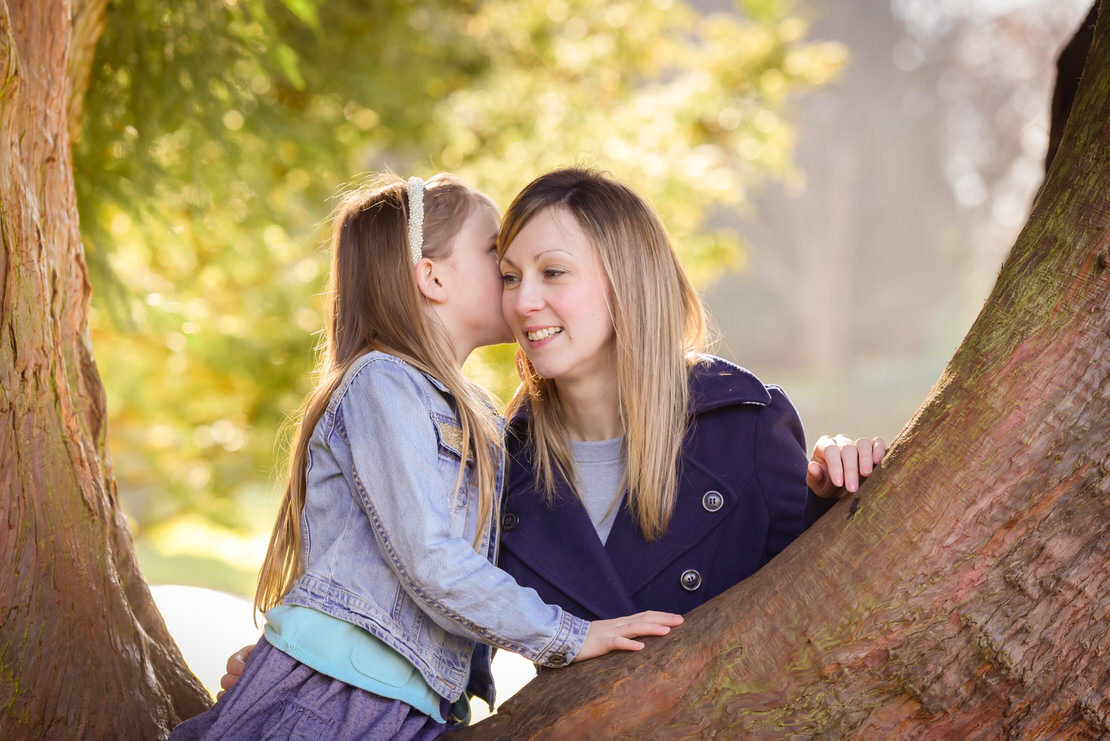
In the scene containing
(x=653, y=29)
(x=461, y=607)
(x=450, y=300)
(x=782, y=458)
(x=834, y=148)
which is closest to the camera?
(x=461, y=607)

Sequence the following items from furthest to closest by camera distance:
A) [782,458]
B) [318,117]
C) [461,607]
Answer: [318,117] < [782,458] < [461,607]

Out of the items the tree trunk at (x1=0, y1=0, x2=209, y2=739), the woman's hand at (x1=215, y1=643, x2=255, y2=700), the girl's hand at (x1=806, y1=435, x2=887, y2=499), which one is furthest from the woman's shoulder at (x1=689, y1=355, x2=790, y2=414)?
the tree trunk at (x1=0, y1=0, x2=209, y2=739)

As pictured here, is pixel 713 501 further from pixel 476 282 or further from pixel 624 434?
pixel 476 282

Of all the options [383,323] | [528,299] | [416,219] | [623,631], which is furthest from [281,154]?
[623,631]

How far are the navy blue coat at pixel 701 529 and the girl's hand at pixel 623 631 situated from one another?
0.28 metres

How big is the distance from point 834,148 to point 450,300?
2080 cm

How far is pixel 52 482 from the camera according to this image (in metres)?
2.18

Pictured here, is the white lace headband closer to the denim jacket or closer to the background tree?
the denim jacket

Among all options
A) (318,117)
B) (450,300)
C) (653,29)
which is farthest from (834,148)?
(450,300)

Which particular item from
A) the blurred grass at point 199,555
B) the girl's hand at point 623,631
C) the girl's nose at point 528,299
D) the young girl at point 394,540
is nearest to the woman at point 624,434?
the girl's nose at point 528,299

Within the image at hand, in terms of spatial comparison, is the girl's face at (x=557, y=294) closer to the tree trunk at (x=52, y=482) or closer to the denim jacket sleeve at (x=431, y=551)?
the denim jacket sleeve at (x=431, y=551)

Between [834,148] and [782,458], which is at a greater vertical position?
[834,148]

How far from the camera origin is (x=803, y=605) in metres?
1.75

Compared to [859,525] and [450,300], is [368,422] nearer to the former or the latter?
[450,300]
